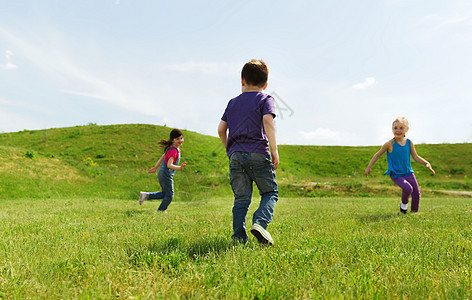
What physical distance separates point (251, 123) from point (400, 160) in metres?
5.68

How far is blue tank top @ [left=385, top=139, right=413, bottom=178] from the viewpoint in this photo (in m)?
7.66

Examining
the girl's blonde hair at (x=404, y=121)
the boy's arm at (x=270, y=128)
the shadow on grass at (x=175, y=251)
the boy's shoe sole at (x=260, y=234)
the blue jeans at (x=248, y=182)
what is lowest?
the shadow on grass at (x=175, y=251)

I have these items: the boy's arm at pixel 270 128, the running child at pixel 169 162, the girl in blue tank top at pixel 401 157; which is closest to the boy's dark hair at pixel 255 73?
the boy's arm at pixel 270 128

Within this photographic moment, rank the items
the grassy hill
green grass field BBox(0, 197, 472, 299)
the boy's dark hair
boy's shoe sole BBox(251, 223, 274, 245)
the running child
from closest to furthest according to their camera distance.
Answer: green grass field BBox(0, 197, 472, 299)
boy's shoe sole BBox(251, 223, 274, 245)
the boy's dark hair
the running child
the grassy hill

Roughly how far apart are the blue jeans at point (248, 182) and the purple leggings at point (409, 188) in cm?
517

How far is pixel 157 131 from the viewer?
34.3 meters

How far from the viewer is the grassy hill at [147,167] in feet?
58.3

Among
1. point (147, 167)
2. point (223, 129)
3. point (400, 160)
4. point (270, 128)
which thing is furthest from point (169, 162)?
point (147, 167)

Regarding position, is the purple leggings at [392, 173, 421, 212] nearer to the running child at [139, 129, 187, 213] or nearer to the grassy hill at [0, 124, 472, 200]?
the running child at [139, 129, 187, 213]

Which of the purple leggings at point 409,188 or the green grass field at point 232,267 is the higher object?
the purple leggings at point 409,188

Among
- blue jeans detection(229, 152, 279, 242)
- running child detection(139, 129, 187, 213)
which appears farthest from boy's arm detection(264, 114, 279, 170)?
running child detection(139, 129, 187, 213)

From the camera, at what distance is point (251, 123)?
Result: 3.91 m

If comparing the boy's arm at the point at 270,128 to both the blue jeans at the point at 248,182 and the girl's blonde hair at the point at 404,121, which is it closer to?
the blue jeans at the point at 248,182

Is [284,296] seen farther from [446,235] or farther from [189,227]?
[446,235]
